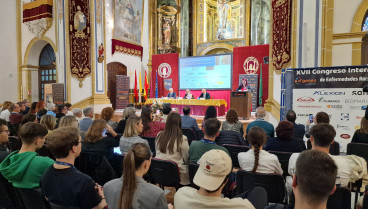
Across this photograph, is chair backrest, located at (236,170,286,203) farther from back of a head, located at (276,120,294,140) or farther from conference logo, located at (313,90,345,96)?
conference logo, located at (313,90,345,96)

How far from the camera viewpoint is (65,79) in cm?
974

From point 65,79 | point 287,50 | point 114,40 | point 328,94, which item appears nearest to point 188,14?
point 114,40

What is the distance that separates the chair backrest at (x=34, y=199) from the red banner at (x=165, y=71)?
11489 millimetres

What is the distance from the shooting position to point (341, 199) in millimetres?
1707

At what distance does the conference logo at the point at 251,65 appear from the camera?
35.2 ft

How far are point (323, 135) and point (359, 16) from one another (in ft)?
18.1

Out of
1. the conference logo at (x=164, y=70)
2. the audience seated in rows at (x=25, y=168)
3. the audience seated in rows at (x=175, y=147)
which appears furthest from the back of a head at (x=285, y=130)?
the conference logo at (x=164, y=70)

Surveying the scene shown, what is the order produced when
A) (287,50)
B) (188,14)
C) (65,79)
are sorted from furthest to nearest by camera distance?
(188,14)
(65,79)
(287,50)

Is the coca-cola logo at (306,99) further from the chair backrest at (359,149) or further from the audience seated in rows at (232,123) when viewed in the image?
the chair backrest at (359,149)

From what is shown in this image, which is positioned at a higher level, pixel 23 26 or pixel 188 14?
pixel 188 14

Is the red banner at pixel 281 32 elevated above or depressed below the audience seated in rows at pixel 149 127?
above

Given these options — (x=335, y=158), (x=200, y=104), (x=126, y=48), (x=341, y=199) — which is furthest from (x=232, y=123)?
(x=126, y=48)

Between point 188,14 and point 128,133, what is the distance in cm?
1256

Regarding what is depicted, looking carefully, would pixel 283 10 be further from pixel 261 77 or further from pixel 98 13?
pixel 98 13
